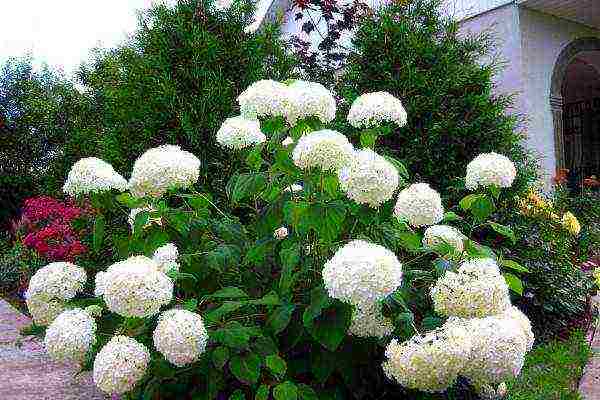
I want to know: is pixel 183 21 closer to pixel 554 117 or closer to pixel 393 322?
pixel 393 322

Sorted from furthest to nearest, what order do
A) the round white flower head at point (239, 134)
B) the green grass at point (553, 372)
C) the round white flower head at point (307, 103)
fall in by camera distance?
the green grass at point (553, 372) → the round white flower head at point (239, 134) → the round white flower head at point (307, 103)

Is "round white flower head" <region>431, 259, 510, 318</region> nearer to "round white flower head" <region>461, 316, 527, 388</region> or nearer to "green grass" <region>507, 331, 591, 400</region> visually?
"round white flower head" <region>461, 316, 527, 388</region>

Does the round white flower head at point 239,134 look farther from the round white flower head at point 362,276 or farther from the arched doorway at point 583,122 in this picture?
the arched doorway at point 583,122

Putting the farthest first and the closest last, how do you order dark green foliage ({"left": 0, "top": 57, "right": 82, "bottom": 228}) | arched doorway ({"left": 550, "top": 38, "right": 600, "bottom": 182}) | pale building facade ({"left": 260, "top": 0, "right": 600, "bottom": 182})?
dark green foliage ({"left": 0, "top": 57, "right": 82, "bottom": 228}) < arched doorway ({"left": 550, "top": 38, "right": 600, "bottom": 182}) < pale building facade ({"left": 260, "top": 0, "right": 600, "bottom": 182})

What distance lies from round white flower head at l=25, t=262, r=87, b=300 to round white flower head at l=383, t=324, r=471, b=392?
110cm

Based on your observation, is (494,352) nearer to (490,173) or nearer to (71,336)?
(490,173)

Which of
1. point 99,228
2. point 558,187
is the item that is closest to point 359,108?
point 99,228

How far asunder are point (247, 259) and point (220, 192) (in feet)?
5.73

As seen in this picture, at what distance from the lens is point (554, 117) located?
287 inches

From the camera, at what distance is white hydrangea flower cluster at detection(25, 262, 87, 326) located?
2125 mm

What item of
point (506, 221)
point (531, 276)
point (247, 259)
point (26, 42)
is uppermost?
point (26, 42)

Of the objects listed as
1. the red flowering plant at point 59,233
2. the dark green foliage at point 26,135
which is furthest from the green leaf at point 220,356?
the dark green foliage at point 26,135

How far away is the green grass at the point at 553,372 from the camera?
298 centimetres

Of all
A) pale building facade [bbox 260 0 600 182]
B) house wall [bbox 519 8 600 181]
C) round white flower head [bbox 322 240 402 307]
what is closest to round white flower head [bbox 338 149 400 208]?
round white flower head [bbox 322 240 402 307]
